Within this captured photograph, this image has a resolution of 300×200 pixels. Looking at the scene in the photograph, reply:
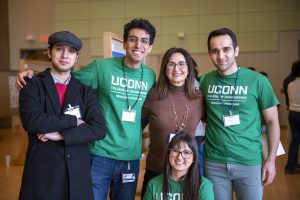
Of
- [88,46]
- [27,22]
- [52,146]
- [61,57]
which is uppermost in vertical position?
[27,22]

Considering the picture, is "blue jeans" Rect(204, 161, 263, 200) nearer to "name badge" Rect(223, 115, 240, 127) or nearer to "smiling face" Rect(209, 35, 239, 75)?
"name badge" Rect(223, 115, 240, 127)

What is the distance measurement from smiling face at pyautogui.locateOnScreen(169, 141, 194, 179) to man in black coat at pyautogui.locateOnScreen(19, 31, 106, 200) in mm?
420

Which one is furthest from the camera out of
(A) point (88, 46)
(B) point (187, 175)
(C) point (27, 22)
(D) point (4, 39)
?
(D) point (4, 39)

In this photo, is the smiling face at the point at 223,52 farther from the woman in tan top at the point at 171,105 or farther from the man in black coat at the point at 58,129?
the man in black coat at the point at 58,129

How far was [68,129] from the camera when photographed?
180 cm

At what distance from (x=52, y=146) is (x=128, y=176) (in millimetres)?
601

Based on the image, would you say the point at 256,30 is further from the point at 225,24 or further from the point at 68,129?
the point at 68,129

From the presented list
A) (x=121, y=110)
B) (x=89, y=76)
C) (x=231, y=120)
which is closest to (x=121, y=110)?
(x=121, y=110)

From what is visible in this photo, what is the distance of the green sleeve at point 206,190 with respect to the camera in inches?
78.7

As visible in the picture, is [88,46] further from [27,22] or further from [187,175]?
[187,175]

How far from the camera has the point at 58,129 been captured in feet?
5.77

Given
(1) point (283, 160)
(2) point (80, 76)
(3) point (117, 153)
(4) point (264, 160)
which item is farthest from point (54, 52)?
(1) point (283, 160)

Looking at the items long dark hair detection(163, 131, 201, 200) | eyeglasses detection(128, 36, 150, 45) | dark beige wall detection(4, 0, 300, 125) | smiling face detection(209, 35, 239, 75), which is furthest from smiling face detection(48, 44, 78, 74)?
dark beige wall detection(4, 0, 300, 125)

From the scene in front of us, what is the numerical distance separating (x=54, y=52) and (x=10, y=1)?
11.0m
